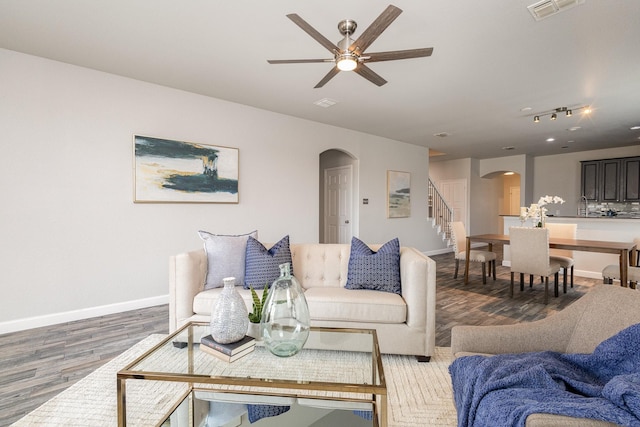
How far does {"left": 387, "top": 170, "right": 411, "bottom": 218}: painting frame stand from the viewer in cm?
668

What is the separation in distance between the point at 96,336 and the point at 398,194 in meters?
5.75

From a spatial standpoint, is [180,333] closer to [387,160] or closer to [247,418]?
[247,418]

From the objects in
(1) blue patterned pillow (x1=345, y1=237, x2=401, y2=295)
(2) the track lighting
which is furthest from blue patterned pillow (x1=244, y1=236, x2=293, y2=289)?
(2) the track lighting

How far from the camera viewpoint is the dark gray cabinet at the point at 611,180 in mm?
6891

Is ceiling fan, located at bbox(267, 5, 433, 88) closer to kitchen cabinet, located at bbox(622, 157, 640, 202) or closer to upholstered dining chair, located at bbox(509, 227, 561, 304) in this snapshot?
upholstered dining chair, located at bbox(509, 227, 561, 304)

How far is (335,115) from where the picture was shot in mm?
4984

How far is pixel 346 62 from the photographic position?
236 centimetres

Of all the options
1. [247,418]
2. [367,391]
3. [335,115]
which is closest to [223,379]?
[247,418]

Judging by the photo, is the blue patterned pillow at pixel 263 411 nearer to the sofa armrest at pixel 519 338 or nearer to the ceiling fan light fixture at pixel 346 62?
the sofa armrest at pixel 519 338

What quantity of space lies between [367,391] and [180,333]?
1214 millimetres

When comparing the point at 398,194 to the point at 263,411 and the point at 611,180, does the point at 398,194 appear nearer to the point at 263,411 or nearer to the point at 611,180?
the point at 611,180

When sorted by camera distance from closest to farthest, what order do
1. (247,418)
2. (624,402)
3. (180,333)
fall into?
(624,402)
(247,418)
(180,333)

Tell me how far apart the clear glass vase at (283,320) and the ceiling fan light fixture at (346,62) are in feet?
5.41

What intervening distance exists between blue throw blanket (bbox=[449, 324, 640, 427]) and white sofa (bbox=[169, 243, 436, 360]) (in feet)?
3.48
